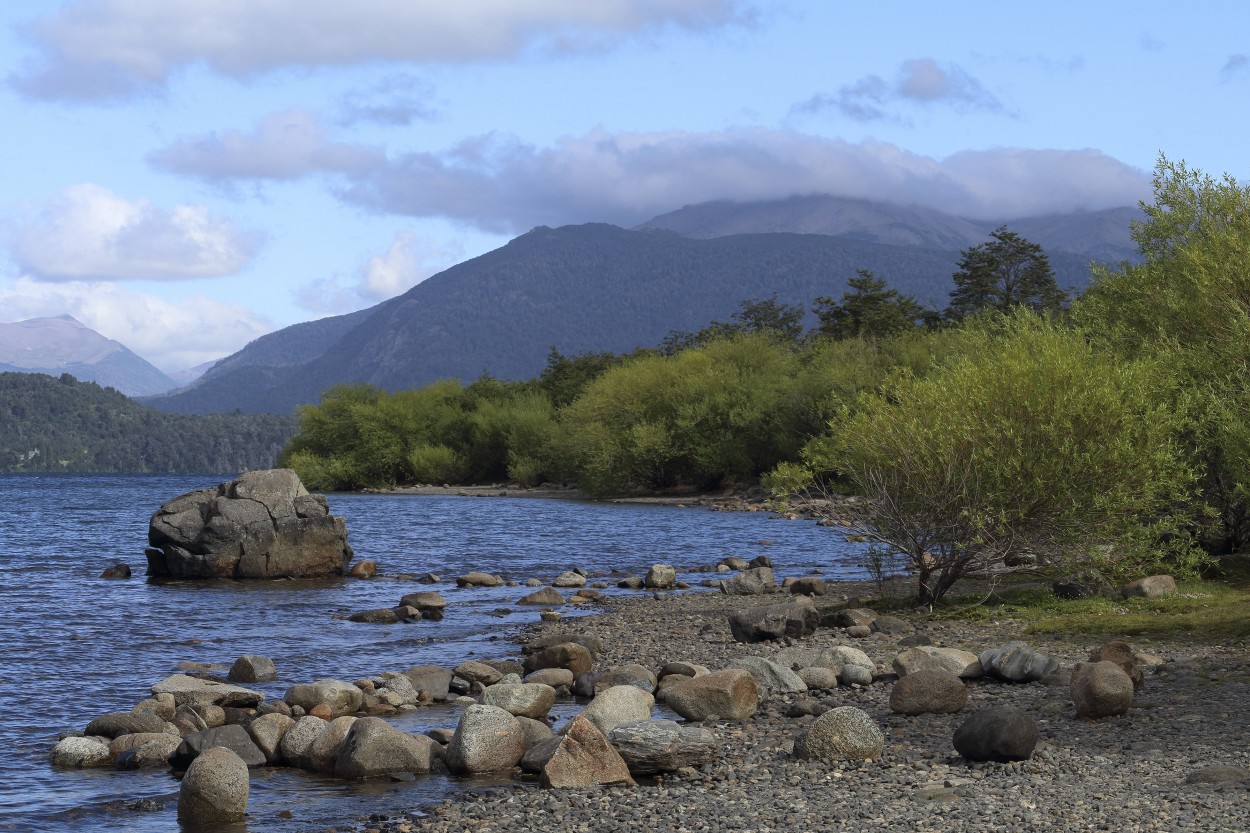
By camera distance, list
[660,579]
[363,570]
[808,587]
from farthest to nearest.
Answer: [363,570], [660,579], [808,587]

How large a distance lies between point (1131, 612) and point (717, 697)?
10221mm

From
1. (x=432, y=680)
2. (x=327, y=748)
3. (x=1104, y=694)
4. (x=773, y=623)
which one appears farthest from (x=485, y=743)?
(x=773, y=623)

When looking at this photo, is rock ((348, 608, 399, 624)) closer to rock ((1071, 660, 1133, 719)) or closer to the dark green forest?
the dark green forest

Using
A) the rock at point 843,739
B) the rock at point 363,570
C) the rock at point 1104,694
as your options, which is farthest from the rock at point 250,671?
the rock at point 363,570

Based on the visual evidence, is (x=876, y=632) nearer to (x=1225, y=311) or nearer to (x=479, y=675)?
(x=479, y=675)

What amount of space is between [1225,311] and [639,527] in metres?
36.6

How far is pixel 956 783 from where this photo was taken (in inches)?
482

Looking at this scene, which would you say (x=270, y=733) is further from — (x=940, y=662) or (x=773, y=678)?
(x=940, y=662)

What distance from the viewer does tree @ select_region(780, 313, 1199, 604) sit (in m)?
23.1

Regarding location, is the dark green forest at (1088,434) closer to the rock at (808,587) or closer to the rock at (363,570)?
the rock at (808,587)

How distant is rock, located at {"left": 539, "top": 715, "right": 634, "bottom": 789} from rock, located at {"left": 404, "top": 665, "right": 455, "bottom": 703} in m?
5.89

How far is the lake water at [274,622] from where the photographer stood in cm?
1392

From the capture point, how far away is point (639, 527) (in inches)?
2421

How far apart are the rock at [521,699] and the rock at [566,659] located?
322cm
